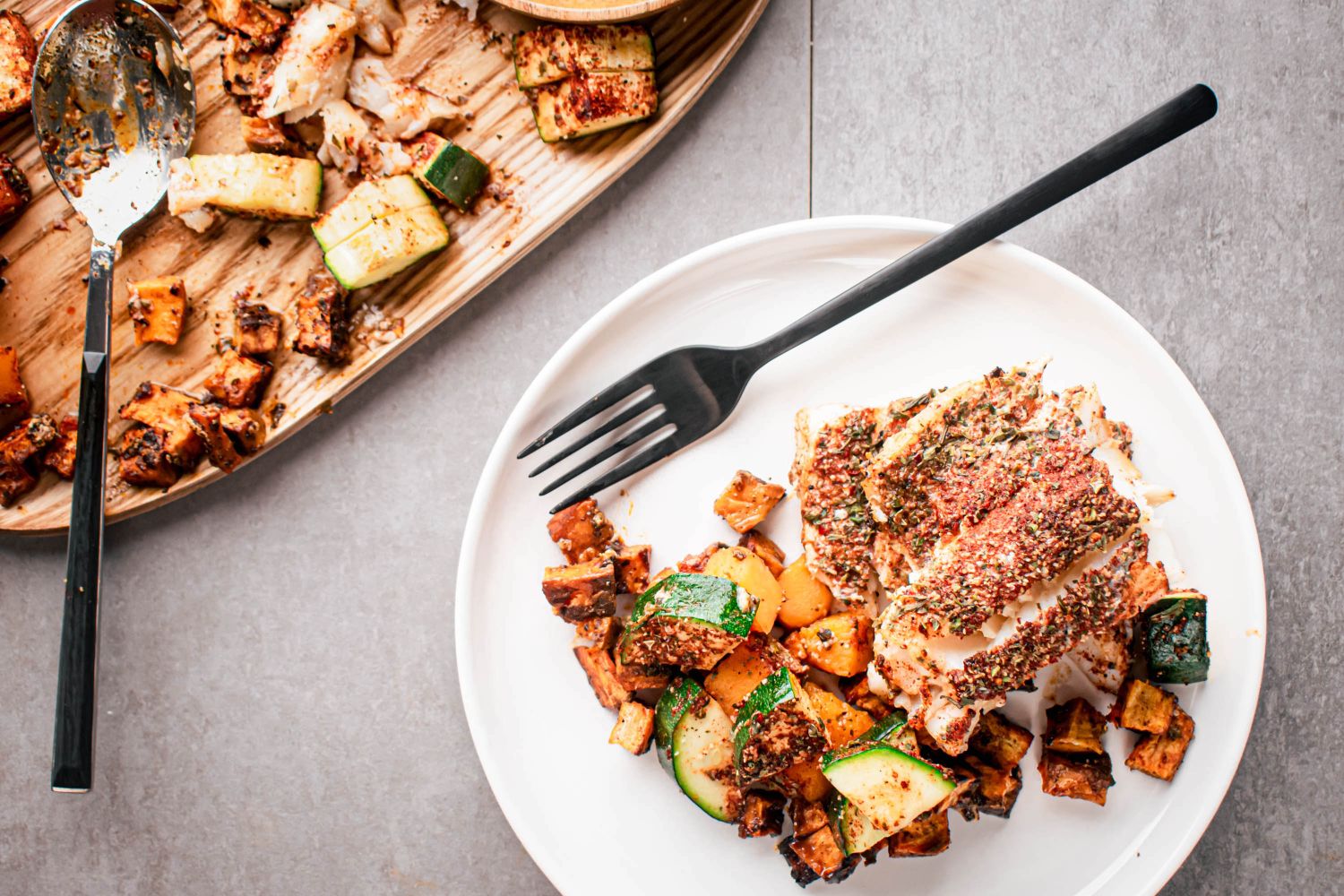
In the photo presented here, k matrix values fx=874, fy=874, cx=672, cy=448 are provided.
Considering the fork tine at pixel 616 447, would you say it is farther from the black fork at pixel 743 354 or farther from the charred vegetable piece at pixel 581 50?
the charred vegetable piece at pixel 581 50

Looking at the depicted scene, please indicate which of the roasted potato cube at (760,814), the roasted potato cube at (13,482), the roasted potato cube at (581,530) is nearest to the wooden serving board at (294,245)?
the roasted potato cube at (13,482)

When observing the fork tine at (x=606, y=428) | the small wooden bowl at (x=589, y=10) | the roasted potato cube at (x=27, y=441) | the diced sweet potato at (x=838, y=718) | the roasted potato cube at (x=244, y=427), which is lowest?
the diced sweet potato at (x=838, y=718)

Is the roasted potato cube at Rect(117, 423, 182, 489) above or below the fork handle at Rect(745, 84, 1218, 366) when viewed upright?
below

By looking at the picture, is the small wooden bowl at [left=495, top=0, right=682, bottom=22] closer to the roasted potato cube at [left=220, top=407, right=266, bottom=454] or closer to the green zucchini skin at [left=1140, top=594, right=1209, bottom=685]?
the roasted potato cube at [left=220, top=407, right=266, bottom=454]

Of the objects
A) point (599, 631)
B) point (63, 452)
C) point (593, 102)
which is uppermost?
point (593, 102)

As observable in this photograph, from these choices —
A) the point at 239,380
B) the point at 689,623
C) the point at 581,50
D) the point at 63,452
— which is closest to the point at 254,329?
the point at 239,380

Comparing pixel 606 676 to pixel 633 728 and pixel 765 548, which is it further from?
pixel 765 548

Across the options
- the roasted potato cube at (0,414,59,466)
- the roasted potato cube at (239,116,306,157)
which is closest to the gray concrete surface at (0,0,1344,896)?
the roasted potato cube at (0,414,59,466)
